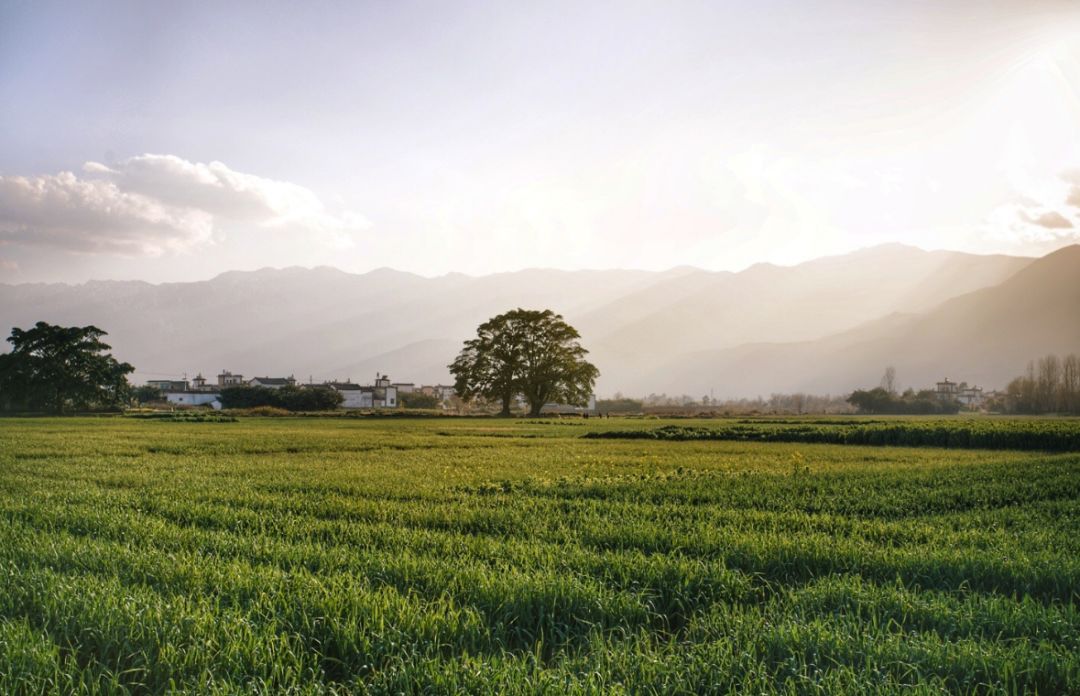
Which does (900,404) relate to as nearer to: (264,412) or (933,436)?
(933,436)

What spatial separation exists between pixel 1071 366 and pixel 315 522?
107 metres

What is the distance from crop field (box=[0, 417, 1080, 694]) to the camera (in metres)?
4.30

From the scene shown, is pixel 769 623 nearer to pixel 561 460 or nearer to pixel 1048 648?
pixel 1048 648

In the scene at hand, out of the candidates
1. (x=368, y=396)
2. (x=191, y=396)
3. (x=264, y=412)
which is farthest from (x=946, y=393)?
(x=191, y=396)

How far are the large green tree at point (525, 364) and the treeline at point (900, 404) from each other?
4319cm

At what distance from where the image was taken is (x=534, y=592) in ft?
19.2

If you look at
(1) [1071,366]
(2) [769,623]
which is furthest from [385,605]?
(1) [1071,366]

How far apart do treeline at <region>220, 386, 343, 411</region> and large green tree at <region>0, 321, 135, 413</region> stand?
2303cm

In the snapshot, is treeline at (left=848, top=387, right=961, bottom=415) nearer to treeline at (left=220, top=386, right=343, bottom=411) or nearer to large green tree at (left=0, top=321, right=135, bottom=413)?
treeline at (left=220, top=386, right=343, bottom=411)

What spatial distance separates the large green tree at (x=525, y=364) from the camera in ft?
302

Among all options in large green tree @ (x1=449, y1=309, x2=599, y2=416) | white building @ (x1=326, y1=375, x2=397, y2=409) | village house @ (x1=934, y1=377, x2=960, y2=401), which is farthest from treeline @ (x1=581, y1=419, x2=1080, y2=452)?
white building @ (x1=326, y1=375, x2=397, y2=409)

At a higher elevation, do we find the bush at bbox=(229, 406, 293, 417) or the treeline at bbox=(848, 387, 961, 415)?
the treeline at bbox=(848, 387, 961, 415)

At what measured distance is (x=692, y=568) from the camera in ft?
22.2

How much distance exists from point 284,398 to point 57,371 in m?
28.8
